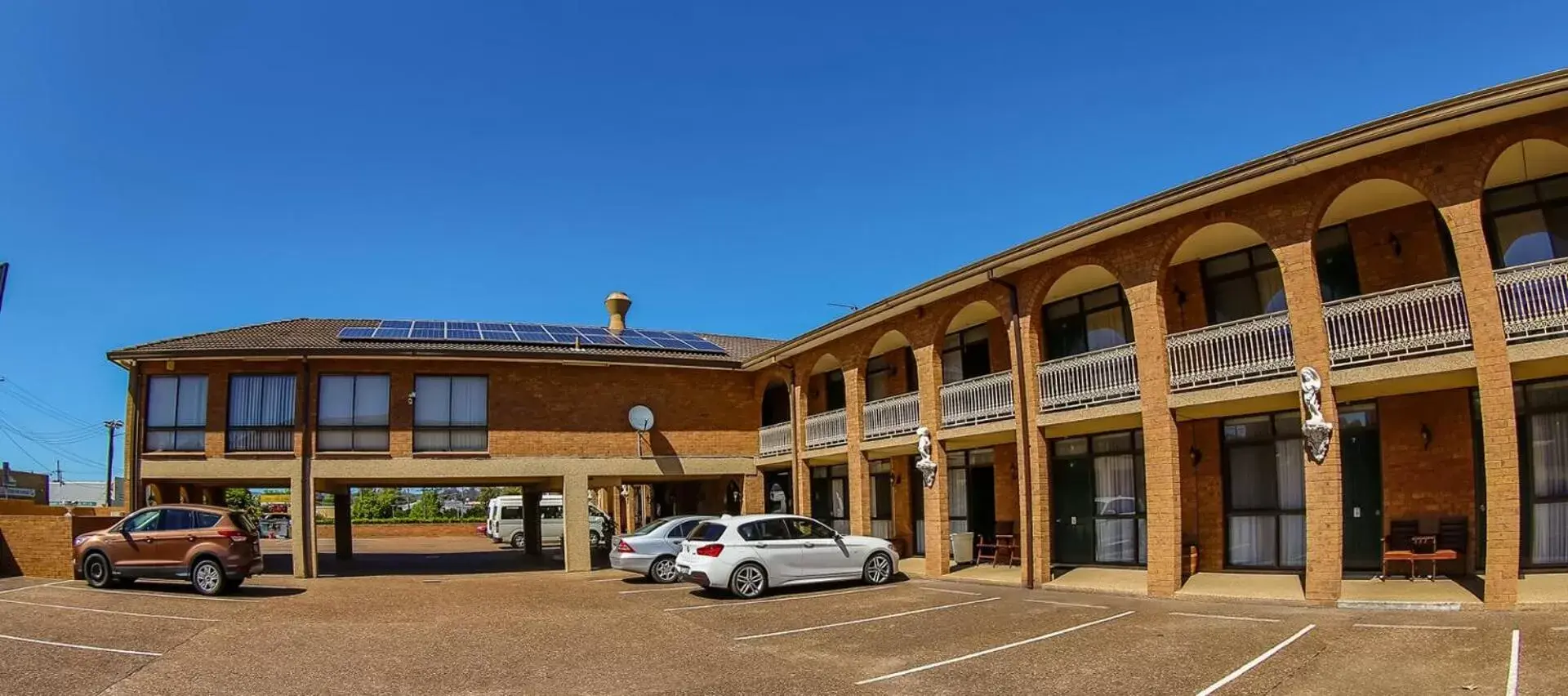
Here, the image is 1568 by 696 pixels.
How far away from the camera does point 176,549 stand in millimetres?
16797

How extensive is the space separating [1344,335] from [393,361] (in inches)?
770

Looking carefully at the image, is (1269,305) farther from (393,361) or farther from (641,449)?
(393,361)

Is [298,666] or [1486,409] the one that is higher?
[1486,409]

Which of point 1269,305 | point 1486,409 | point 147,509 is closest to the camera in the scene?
point 1486,409

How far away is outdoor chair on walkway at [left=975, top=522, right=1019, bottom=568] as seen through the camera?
63.8 ft

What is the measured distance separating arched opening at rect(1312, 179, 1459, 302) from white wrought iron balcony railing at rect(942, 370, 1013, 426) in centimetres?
536

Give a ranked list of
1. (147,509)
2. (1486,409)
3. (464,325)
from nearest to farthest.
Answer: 1. (1486,409)
2. (147,509)
3. (464,325)

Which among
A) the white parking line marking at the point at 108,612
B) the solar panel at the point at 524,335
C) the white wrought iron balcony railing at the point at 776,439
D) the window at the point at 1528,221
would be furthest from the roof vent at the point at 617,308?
the window at the point at 1528,221

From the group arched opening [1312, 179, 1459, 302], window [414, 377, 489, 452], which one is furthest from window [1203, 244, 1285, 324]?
window [414, 377, 489, 452]

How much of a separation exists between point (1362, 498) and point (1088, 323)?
223 inches

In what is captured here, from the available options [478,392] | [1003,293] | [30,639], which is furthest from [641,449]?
[30,639]

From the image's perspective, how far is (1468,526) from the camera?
42.5ft

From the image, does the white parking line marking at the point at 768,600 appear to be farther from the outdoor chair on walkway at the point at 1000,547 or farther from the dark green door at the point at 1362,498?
the dark green door at the point at 1362,498

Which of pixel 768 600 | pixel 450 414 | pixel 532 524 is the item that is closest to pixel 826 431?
pixel 768 600
